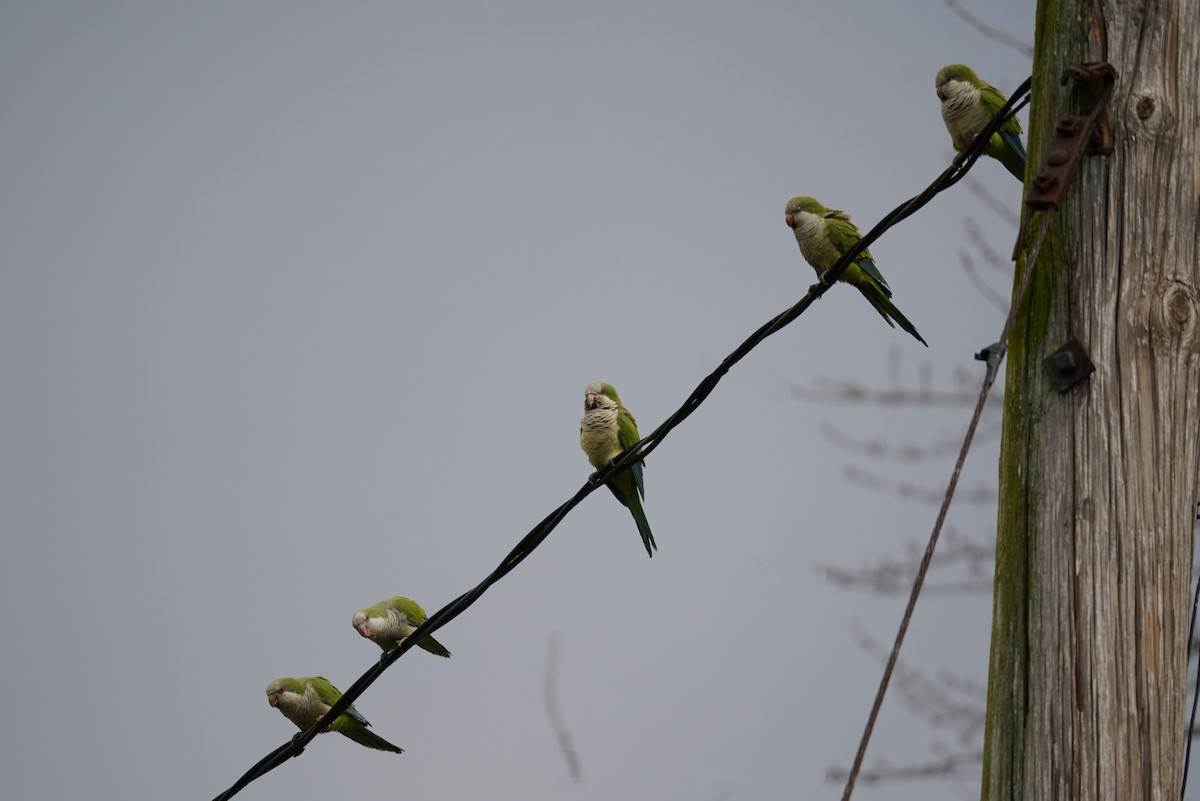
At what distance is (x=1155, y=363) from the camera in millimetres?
2260

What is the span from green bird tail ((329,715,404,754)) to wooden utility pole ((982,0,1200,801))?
469 cm

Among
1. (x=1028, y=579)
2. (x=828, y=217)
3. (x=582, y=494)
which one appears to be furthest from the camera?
(x=828, y=217)

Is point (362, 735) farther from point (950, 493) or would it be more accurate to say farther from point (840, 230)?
point (950, 493)

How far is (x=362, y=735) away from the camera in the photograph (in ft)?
21.0

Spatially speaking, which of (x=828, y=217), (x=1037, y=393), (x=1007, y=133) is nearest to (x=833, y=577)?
(x=828, y=217)

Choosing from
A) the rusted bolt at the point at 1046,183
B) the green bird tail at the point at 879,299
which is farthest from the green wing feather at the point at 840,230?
the rusted bolt at the point at 1046,183

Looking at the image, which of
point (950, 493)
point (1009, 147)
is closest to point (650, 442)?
point (950, 493)

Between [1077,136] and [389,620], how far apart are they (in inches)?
227

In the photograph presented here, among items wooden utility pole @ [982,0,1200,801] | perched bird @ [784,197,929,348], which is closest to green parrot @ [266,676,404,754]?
perched bird @ [784,197,929,348]

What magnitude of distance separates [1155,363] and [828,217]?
4.67 meters

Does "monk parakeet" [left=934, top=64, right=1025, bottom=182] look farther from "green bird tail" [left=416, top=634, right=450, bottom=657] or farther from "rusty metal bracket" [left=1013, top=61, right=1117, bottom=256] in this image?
"green bird tail" [left=416, top=634, right=450, bottom=657]

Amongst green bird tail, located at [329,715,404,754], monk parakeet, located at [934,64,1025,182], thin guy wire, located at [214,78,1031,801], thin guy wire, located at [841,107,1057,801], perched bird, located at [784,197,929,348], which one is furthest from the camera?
perched bird, located at [784,197,929,348]

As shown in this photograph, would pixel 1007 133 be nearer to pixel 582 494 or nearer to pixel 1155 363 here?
pixel 582 494

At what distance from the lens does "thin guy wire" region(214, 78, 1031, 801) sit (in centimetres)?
340
